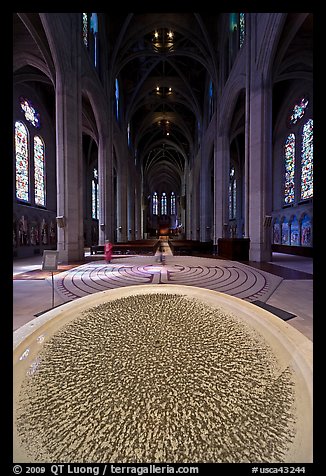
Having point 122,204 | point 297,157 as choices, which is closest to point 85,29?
point 122,204

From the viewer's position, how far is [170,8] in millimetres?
1441

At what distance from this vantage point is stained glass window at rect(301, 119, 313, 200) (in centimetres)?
1407

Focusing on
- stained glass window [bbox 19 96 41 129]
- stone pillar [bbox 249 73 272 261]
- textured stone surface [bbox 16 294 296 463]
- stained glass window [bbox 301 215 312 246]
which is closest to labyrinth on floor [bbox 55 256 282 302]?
textured stone surface [bbox 16 294 296 463]

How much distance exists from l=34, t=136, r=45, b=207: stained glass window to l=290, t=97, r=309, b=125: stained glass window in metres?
17.3

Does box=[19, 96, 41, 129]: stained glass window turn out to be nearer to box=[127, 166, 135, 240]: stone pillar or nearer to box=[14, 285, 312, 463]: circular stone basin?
box=[127, 166, 135, 240]: stone pillar

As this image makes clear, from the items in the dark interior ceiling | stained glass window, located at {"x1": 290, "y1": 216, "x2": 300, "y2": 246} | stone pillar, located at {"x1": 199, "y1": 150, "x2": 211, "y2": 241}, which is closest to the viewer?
stained glass window, located at {"x1": 290, "y1": 216, "x2": 300, "y2": 246}

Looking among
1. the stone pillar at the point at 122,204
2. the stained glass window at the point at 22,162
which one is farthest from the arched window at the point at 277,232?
the stained glass window at the point at 22,162

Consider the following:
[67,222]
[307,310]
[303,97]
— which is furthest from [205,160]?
[307,310]

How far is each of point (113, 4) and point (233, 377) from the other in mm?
2274

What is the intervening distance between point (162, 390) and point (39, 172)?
16964mm

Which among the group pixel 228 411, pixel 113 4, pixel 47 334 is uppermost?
pixel 113 4

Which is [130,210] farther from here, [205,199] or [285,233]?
[285,233]

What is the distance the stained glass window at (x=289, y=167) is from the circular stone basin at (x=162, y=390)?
55.4ft

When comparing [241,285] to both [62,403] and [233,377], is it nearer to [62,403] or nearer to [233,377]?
[233,377]
